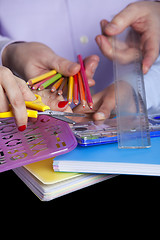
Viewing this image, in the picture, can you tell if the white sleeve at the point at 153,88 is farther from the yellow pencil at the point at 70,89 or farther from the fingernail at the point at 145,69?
the yellow pencil at the point at 70,89

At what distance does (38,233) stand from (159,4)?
783 mm

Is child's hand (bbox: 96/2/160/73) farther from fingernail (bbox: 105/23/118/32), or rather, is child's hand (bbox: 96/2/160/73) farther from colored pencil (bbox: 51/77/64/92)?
colored pencil (bbox: 51/77/64/92)

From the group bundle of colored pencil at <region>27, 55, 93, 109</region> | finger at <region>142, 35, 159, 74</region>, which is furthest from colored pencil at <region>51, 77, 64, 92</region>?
finger at <region>142, 35, 159, 74</region>

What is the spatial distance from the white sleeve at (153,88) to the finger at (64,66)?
19 cm

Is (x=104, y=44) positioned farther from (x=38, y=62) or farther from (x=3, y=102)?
(x=3, y=102)

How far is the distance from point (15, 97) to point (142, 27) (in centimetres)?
54

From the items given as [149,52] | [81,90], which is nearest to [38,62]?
[81,90]

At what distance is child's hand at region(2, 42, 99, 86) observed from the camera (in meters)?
0.67

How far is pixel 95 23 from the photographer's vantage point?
1008mm

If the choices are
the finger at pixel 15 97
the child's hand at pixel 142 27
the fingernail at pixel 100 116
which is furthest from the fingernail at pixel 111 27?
the finger at pixel 15 97

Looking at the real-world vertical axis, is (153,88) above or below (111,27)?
below

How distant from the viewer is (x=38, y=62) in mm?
730

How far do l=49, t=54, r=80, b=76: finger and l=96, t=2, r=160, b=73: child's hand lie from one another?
0.39ft

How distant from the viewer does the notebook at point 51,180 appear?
33cm
